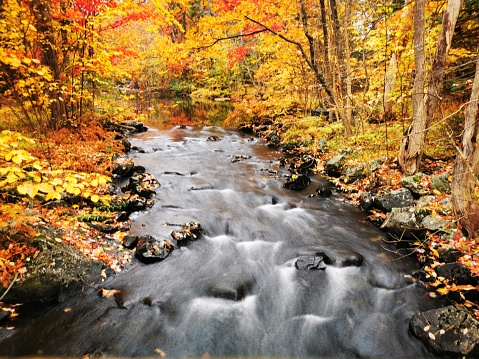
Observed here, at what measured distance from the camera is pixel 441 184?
7148 mm

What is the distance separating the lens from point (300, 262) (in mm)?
5930

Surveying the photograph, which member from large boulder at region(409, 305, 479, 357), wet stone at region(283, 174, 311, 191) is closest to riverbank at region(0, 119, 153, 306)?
wet stone at region(283, 174, 311, 191)

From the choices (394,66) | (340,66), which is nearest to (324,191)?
(340,66)

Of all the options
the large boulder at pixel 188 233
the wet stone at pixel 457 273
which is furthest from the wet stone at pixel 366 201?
the large boulder at pixel 188 233

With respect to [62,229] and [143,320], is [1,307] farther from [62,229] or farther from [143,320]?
[143,320]

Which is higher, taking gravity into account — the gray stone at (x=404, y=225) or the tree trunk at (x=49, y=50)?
the tree trunk at (x=49, y=50)

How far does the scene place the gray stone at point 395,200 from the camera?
7152 mm

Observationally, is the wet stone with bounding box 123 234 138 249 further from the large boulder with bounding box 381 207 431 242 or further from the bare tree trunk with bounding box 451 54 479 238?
the bare tree trunk with bounding box 451 54 479 238

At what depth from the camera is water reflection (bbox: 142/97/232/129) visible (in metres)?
21.2

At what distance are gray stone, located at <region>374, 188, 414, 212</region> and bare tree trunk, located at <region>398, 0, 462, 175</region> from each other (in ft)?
3.41

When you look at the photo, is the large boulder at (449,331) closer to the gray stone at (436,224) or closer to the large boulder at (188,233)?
the gray stone at (436,224)

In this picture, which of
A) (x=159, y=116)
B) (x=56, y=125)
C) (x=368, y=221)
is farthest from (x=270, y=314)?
(x=159, y=116)

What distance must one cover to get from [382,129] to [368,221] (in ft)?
15.1

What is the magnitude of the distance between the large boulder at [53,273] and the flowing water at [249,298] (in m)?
0.22
